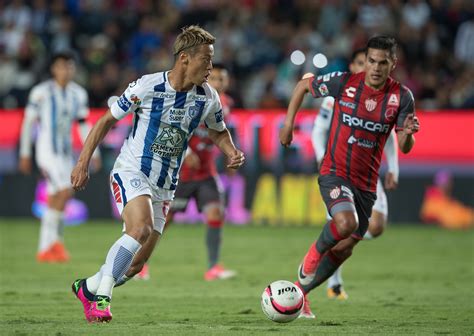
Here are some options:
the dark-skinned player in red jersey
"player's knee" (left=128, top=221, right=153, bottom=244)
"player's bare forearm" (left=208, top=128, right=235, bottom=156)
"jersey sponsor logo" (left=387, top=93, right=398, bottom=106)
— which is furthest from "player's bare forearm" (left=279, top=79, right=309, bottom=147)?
"player's knee" (left=128, top=221, right=153, bottom=244)

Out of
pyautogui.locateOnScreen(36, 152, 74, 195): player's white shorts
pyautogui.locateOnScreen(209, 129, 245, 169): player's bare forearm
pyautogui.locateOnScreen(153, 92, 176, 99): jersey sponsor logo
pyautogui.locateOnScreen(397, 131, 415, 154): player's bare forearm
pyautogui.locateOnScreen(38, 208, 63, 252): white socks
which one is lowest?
pyautogui.locateOnScreen(38, 208, 63, 252): white socks

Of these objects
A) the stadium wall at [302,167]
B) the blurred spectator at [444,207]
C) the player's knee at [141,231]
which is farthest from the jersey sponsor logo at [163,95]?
the blurred spectator at [444,207]

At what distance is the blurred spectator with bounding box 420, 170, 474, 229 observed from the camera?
18531mm

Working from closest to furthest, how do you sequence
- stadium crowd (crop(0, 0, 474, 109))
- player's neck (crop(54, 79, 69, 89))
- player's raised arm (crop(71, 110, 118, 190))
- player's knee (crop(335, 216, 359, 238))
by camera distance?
player's raised arm (crop(71, 110, 118, 190)) → player's knee (crop(335, 216, 359, 238)) → player's neck (crop(54, 79, 69, 89)) → stadium crowd (crop(0, 0, 474, 109))

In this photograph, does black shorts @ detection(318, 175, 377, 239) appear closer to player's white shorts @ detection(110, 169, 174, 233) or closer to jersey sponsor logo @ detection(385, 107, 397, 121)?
jersey sponsor logo @ detection(385, 107, 397, 121)

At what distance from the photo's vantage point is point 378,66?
8.60 meters

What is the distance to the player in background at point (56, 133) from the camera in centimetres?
1382

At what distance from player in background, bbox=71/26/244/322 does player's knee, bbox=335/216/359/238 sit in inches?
40.0

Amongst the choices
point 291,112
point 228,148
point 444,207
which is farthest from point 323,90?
point 444,207

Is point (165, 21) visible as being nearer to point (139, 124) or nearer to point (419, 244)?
point (419, 244)

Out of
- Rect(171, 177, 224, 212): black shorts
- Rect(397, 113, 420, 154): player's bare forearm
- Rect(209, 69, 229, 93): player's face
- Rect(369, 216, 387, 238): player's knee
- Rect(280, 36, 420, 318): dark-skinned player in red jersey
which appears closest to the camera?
Rect(397, 113, 420, 154): player's bare forearm

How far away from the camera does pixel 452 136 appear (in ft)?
61.3

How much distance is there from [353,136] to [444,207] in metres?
10.5

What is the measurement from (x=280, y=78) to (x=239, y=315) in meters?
12.5
